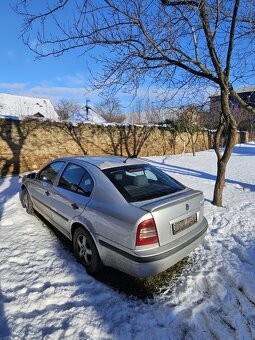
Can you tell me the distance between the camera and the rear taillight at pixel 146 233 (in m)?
2.47

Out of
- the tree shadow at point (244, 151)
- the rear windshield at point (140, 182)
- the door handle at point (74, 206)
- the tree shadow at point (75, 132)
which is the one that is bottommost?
the tree shadow at point (244, 151)

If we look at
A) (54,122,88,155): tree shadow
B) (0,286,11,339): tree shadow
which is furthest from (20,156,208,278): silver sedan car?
(54,122,88,155): tree shadow

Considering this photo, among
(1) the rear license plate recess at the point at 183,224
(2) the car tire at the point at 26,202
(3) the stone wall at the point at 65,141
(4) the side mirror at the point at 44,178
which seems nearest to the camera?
(1) the rear license plate recess at the point at 183,224

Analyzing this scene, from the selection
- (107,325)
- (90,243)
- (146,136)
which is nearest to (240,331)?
(107,325)

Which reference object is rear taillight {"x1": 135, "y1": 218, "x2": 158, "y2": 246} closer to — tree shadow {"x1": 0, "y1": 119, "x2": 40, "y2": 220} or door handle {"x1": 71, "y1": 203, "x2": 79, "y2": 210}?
door handle {"x1": 71, "y1": 203, "x2": 79, "y2": 210}

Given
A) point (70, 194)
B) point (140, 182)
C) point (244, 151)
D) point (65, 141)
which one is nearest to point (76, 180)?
point (70, 194)

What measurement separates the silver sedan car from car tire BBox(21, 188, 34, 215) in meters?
1.19

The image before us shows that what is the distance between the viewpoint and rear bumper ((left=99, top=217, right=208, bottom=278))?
98.7 inches

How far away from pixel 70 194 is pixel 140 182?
3.39 feet

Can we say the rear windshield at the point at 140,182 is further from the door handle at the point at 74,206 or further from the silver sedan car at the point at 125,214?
the door handle at the point at 74,206

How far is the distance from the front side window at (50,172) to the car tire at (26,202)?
0.66m

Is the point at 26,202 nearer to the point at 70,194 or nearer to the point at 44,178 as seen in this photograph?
the point at 44,178

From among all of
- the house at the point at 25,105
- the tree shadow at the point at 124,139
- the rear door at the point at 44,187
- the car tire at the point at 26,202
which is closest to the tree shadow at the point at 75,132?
the tree shadow at the point at 124,139

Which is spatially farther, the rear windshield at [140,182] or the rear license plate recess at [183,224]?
the rear windshield at [140,182]
